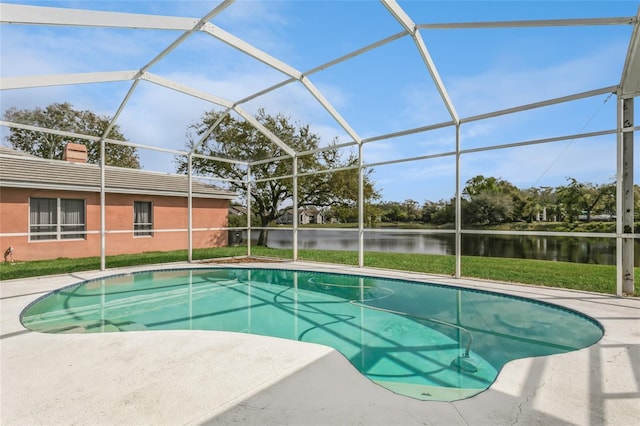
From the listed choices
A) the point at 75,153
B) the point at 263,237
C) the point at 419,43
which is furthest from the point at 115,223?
the point at 419,43

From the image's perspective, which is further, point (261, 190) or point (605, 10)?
point (261, 190)

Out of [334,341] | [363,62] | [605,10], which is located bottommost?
[334,341]

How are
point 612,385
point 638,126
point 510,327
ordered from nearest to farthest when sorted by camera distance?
1. point 612,385
2. point 510,327
3. point 638,126

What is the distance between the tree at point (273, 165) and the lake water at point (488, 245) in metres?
1.66

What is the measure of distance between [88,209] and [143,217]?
191 centimetres

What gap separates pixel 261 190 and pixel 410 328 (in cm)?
1209

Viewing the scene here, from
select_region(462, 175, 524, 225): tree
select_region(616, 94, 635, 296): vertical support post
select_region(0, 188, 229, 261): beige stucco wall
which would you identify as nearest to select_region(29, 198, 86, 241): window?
select_region(0, 188, 229, 261): beige stucco wall

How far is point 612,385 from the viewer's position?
2.38 m

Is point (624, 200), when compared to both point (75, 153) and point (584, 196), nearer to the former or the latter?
point (584, 196)

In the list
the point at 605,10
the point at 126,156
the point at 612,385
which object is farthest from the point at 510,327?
the point at 126,156

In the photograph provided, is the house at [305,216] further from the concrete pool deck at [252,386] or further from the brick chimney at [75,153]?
the concrete pool deck at [252,386]

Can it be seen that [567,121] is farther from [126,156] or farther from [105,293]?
[126,156]

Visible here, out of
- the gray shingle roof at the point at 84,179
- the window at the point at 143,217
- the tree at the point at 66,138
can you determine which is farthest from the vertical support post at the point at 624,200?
the tree at the point at 66,138

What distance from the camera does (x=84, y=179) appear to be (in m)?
11.3
